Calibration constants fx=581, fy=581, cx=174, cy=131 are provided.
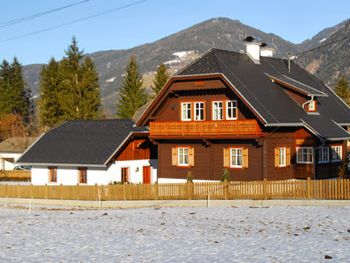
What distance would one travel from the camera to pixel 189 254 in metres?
16.8

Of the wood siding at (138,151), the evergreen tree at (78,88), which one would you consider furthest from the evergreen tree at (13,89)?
the wood siding at (138,151)

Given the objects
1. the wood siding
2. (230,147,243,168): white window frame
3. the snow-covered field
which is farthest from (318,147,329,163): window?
the wood siding

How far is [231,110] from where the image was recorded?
39219 mm

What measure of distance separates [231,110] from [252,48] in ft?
27.0

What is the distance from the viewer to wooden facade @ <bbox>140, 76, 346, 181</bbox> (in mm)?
38094

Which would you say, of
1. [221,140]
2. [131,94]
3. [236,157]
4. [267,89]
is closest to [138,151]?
[221,140]

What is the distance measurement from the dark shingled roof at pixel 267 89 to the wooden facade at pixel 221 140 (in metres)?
0.68

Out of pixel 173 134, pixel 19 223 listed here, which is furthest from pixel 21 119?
pixel 19 223

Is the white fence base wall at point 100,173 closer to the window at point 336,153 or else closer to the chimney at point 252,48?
the chimney at point 252,48

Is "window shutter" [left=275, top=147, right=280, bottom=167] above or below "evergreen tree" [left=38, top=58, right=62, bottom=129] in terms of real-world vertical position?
below

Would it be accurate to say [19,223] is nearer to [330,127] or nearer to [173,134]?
[173,134]

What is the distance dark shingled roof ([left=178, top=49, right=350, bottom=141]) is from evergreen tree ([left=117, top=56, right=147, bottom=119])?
32.1 m

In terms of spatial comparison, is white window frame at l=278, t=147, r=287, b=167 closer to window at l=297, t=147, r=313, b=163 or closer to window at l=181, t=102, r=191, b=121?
window at l=297, t=147, r=313, b=163

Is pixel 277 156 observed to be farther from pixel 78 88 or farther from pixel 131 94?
pixel 78 88
